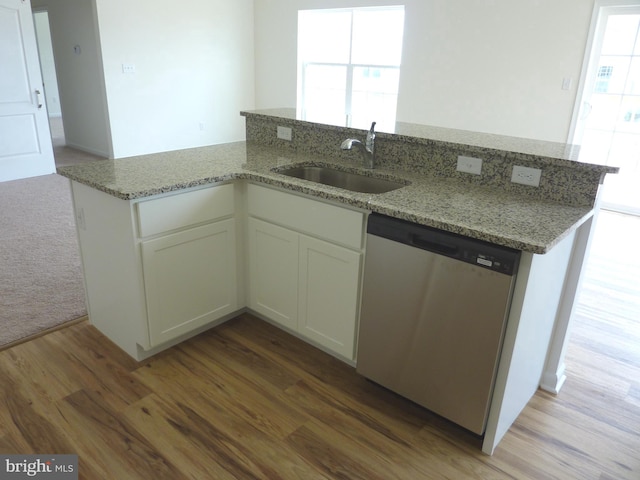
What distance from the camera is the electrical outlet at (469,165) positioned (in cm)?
223

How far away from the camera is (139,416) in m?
2.02

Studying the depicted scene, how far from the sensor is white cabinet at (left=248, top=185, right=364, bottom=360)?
2.13 meters

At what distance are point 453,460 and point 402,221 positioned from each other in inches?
37.7

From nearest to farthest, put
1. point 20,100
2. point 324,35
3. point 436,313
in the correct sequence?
point 436,313
point 20,100
point 324,35

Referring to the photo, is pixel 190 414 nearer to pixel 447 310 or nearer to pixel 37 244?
pixel 447 310

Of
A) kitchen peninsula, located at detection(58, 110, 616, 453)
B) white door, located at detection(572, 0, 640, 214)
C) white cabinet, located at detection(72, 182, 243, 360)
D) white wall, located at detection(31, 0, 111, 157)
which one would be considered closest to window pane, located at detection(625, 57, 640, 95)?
white door, located at detection(572, 0, 640, 214)

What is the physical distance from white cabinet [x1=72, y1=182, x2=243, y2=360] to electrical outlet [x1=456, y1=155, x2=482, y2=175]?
44.8 inches

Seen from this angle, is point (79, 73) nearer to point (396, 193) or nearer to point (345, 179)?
point (345, 179)

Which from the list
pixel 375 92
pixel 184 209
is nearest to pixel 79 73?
pixel 375 92

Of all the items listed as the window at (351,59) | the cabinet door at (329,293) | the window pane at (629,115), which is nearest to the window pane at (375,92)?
the window at (351,59)

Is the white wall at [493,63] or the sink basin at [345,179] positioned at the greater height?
the white wall at [493,63]

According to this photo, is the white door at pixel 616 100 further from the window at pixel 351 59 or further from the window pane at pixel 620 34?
the window at pixel 351 59

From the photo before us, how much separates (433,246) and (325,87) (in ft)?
18.5

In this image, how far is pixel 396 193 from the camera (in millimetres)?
2076
